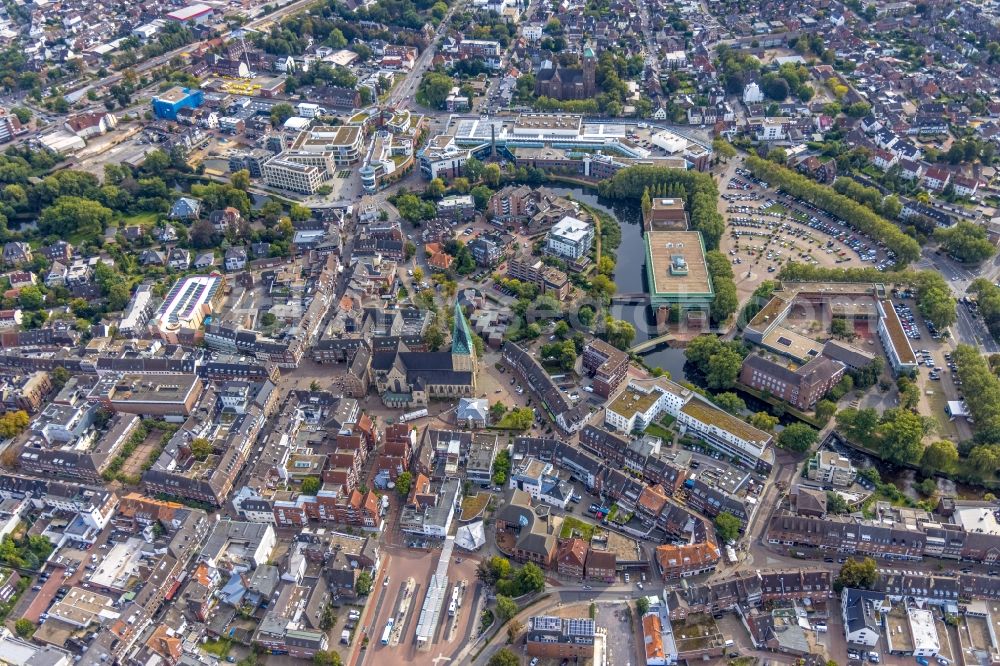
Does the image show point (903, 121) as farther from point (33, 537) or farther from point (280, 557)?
point (33, 537)

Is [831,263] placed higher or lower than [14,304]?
higher

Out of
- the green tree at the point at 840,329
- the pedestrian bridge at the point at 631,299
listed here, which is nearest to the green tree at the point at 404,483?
the pedestrian bridge at the point at 631,299

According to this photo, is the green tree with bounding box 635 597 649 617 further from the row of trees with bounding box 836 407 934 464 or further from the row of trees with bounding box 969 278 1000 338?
the row of trees with bounding box 969 278 1000 338

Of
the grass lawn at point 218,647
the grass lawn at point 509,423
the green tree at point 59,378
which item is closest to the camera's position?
the grass lawn at point 218,647

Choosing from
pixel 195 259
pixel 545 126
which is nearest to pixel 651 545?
pixel 195 259

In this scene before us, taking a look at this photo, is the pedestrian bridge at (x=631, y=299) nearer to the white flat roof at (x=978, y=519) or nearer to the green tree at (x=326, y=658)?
the white flat roof at (x=978, y=519)

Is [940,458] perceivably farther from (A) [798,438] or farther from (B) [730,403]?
(B) [730,403]

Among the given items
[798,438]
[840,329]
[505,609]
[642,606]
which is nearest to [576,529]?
[642,606]
